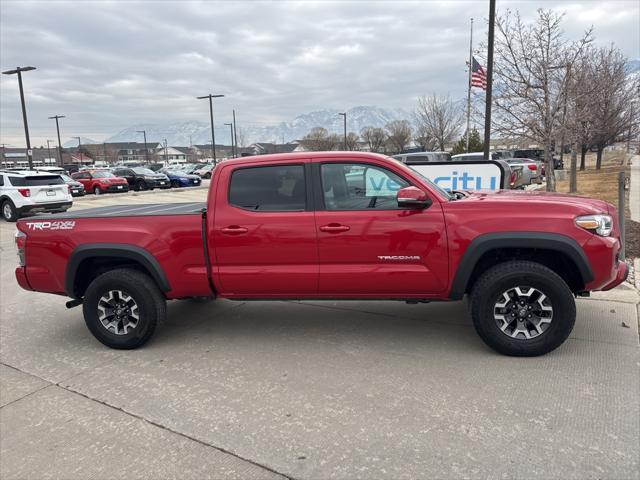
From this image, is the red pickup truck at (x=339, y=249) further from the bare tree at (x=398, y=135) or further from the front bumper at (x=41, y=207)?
the bare tree at (x=398, y=135)

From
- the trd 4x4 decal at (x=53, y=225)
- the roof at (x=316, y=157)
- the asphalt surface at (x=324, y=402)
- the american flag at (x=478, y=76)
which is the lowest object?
the asphalt surface at (x=324, y=402)

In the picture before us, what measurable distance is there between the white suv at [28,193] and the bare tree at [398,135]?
1854 inches

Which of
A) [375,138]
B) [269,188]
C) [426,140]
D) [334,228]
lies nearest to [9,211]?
[269,188]

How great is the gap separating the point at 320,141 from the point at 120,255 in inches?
2564

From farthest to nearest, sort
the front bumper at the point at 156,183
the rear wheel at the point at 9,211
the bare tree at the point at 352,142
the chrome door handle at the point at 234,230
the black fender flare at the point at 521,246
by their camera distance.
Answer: the bare tree at the point at 352,142, the front bumper at the point at 156,183, the rear wheel at the point at 9,211, the chrome door handle at the point at 234,230, the black fender flare at the point at 521,246

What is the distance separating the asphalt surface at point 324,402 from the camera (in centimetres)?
276

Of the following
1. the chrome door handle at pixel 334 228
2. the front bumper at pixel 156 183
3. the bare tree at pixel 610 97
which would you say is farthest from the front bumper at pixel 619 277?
the front bumper at pixel 156 183

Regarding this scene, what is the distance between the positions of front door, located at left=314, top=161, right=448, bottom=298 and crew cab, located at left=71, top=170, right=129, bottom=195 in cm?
2458

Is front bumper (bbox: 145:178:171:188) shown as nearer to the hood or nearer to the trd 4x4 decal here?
the trd 4x4 decal

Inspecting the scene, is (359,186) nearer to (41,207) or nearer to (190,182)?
(41,207)

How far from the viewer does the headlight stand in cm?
379

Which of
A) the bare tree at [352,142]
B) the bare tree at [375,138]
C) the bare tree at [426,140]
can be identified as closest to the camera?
the bare tree at [426,140]

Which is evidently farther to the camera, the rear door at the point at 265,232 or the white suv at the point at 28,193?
the white suv at the point at 28,193

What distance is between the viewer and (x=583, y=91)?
12.0 metres
